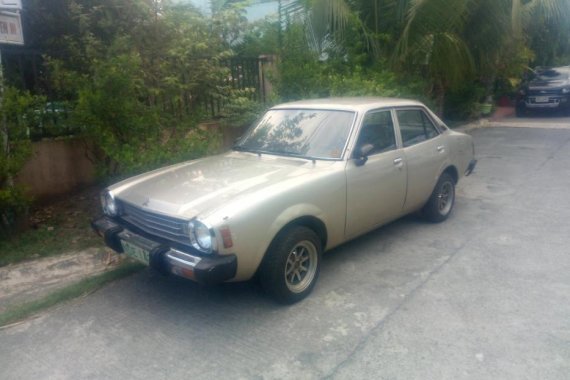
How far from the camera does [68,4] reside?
25.1ft

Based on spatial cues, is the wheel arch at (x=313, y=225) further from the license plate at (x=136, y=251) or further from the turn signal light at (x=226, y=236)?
the license plate at (x=136, y=251)

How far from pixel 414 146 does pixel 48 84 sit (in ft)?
15.8

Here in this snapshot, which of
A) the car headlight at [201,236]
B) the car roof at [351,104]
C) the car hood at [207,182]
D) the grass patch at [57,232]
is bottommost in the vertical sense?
the grass patch at [57,232]

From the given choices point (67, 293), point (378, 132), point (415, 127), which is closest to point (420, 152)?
point (415, 127)

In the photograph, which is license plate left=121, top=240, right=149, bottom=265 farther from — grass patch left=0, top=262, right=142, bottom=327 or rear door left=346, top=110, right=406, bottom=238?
rear door left=346, top=110, right=406, bottom=238

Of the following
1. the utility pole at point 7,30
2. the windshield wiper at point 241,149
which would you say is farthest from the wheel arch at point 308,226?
the utility pole at point 7,30

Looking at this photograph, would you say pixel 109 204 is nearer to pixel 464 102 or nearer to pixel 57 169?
pixel 57 169

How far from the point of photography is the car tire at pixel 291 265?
12.5ft

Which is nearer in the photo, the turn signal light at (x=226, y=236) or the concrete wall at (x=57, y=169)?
the turn signal light at (x=226, y=236)

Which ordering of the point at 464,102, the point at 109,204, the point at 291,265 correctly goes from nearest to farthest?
the point at 291,265 < the point at 109,204 < the point at 464,102

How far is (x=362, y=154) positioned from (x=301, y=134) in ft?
2.33

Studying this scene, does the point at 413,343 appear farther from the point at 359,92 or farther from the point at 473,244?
the point at 359,92

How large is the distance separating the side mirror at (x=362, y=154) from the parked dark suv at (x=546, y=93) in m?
15.3

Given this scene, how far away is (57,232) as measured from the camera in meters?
5.79
